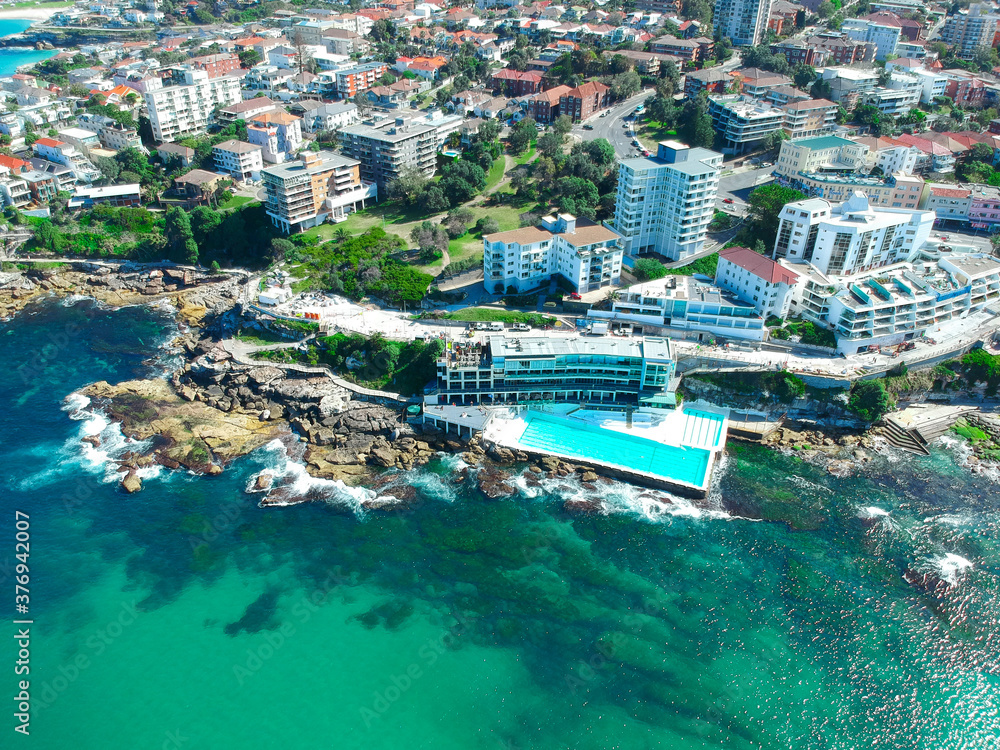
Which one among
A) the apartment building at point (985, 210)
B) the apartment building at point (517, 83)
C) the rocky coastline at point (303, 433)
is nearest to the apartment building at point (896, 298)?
the rocky coastline at point (303, 433)

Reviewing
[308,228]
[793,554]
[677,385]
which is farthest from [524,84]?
[793,554]

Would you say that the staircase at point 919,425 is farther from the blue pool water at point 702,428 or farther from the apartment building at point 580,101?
the apartment building at point 580,101

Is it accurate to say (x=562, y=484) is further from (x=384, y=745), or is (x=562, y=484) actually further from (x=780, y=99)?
(x=780, y=99)

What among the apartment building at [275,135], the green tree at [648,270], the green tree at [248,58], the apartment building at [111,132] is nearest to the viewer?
the green tree at [648,270]

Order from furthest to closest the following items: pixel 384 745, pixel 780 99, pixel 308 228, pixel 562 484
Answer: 1. pixel 780 99
2. pixel 308 228
3. pixel 562 484
4. pixel 384 745

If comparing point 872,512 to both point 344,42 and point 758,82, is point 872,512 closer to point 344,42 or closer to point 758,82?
point 758,82

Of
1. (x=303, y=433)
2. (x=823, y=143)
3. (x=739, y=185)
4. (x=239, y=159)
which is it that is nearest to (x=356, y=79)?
(x=239, y=159)
